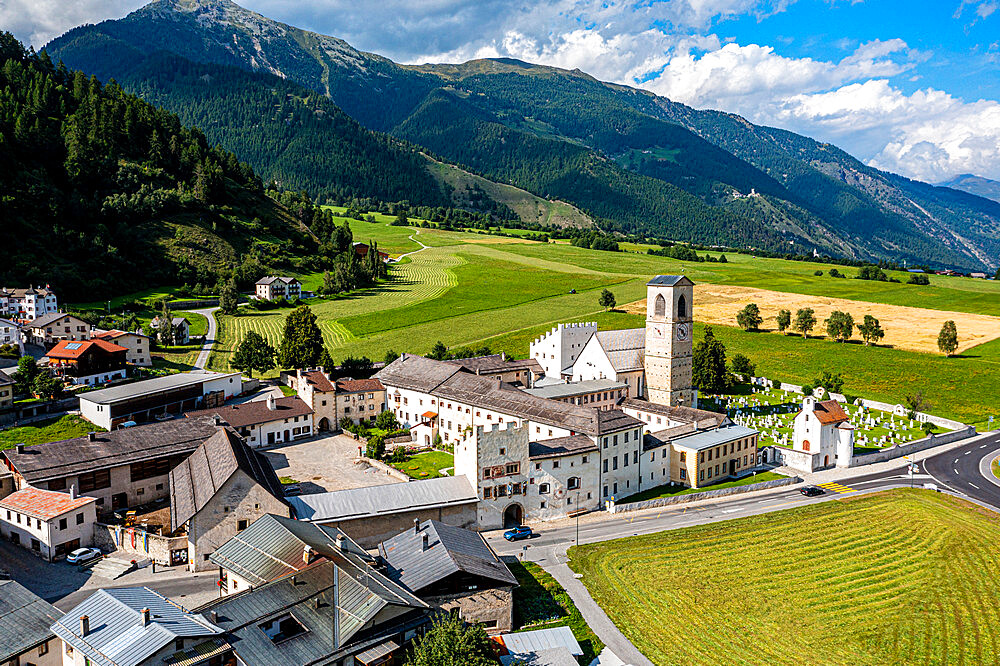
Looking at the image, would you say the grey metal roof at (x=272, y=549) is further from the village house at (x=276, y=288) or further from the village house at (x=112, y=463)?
the village house at (x=276, y=288)

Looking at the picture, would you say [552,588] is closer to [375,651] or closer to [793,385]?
[375,651]

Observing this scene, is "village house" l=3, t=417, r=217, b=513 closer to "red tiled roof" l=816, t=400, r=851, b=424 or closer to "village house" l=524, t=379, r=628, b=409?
"village house" l=524, t=379, r=628, b=409

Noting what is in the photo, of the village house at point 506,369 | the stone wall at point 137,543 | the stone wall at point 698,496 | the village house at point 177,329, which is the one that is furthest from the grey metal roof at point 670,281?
the village house at point 177,329

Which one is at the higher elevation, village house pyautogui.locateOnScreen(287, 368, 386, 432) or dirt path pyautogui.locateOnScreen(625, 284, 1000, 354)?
dirt path pyautogui.locateOnScreen(625, 284, 1000, 354)

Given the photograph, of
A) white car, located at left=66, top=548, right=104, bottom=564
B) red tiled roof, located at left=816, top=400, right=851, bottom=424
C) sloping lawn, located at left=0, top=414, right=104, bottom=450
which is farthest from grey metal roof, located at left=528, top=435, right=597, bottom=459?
sloping lawn, located at left=0, top=414, right=104, bottom=450

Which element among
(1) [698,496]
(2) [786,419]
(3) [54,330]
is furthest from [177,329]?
(2) [786,419]
